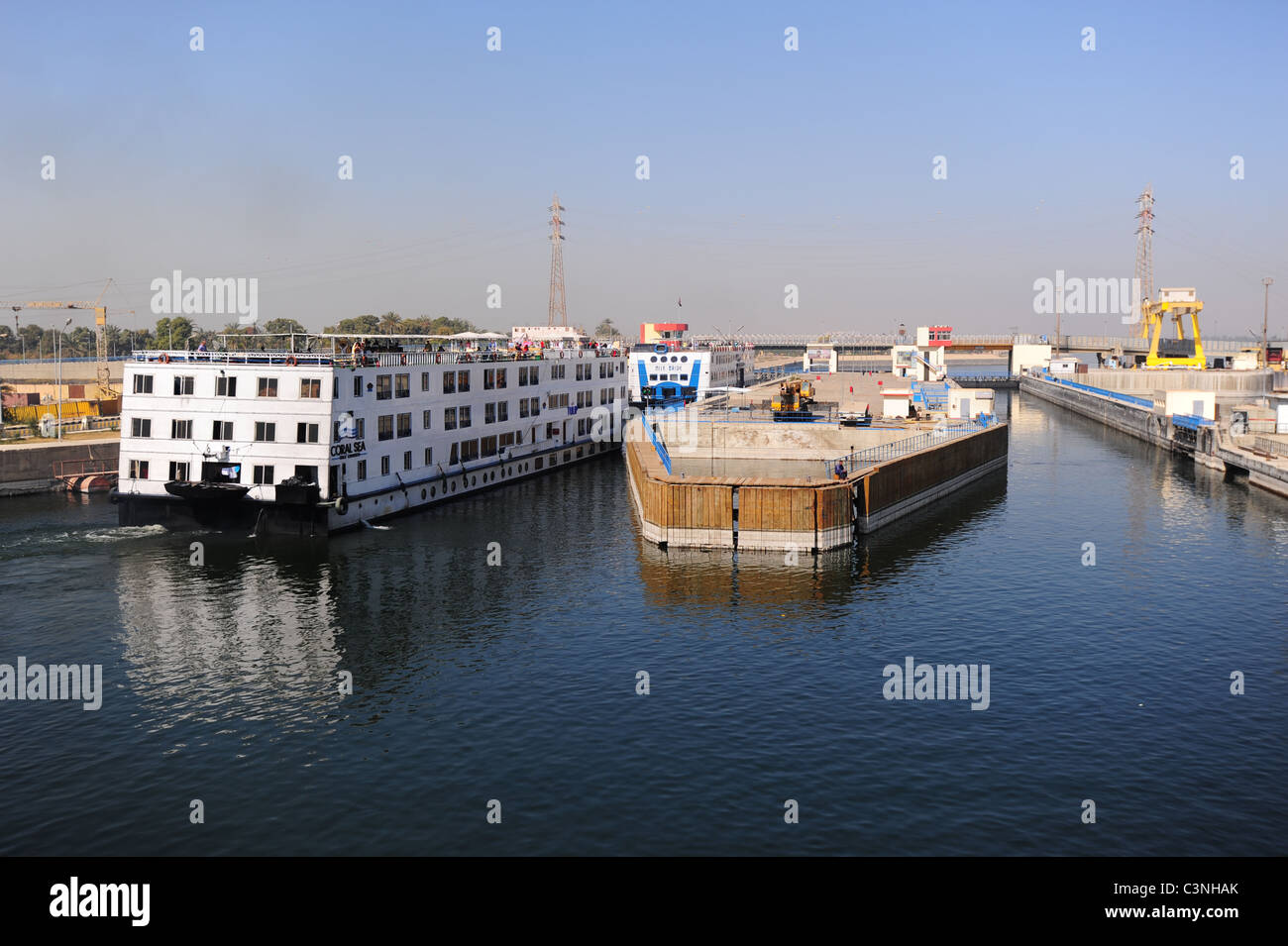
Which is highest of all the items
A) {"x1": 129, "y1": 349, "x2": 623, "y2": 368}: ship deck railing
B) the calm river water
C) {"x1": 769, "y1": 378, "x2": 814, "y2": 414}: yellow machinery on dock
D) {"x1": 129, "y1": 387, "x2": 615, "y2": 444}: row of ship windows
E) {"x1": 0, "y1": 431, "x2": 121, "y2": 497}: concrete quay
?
{"x1": 129, "y1": 349, "x2": 623, "y2": 368}: ship deck railing

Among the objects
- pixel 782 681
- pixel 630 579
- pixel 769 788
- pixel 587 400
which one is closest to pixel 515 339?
pixel 587 400

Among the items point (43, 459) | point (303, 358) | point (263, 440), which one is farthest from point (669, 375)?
point (263, 440)

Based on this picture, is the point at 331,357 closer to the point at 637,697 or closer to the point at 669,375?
the point at 637,697

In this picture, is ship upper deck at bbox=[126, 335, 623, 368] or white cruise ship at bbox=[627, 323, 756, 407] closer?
ship upper deck at bbox=[126, 335, 623, 368]

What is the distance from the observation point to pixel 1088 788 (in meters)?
29.1

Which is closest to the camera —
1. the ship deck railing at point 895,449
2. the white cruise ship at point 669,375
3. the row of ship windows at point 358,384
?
the row of ship windows at point 358,384

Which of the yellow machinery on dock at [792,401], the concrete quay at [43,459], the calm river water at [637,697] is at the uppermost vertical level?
the yellow machinery on dock at [792,401]

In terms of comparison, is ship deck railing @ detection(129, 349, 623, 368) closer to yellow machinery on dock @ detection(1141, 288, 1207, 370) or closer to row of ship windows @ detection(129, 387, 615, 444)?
row of ship windows @ detection(129, 387, 615, 444)

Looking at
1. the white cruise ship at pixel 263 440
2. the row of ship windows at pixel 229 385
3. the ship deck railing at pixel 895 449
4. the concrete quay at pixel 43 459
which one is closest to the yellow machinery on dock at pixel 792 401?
the ship deck railing at pixel 895 449

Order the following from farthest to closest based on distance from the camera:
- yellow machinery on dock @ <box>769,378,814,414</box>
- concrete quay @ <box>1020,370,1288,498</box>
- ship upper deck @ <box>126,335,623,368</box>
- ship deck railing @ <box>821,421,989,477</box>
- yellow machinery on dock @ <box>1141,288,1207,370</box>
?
yellow machinery on dock @ <box>1141,288,1207,370</box> < yellow machinery on dock @ <box>769,378,814,414</box> < concrete quay @ <box>1020,370,1288,498</box> < ship deck railing @ <box>821,421,989,477</box> < ship upper deck @ <box>126,335,623,368</box>

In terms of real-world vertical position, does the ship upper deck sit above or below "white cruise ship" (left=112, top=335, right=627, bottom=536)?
above

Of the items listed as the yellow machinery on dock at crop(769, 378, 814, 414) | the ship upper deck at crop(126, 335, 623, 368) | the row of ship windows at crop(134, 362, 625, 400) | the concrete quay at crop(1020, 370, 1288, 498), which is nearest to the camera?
the row of ship windows at crop(134, 362, 625, 400)

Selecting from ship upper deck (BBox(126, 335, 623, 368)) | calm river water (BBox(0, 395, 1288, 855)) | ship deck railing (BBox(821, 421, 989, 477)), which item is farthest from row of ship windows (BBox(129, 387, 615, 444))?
ship deck railing (BBox(821, 421, 989, 477))

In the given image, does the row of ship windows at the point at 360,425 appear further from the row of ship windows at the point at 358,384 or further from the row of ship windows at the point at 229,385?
the row of ship windows at the point at 229,385
